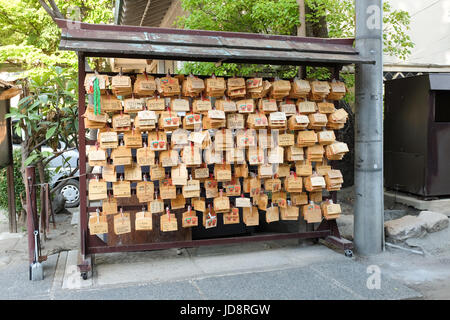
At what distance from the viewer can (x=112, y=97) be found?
17.2 feet

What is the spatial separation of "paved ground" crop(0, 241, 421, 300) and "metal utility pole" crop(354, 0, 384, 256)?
2.05 ft

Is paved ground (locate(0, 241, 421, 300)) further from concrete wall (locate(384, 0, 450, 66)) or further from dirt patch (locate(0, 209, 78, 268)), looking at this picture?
concrete wall (locate(384, 0, 450, 66))

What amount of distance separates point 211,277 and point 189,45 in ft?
9.45

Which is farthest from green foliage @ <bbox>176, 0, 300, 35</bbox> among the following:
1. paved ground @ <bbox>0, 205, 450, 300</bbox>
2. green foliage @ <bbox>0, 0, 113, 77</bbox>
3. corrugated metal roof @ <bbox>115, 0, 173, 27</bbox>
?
green foliage @ <bbox>0, 0, 113, 77</bbox>

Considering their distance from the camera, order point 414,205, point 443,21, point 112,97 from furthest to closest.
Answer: point 443,21 → point 414,205 → point 112,97

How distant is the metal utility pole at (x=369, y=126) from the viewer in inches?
235

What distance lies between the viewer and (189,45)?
511 cm

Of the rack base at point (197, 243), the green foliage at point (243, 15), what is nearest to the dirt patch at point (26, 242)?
the rack base at point (197, 243)

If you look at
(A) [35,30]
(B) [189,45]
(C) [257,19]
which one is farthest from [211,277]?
(A) [35,30]

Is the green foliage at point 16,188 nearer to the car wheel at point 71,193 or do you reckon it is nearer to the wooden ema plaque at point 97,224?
the car wheel at point 71,193

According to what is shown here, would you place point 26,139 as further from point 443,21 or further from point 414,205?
point 443,21

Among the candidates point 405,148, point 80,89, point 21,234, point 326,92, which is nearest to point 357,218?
point 326,92

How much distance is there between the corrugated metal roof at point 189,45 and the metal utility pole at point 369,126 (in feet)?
1.18
